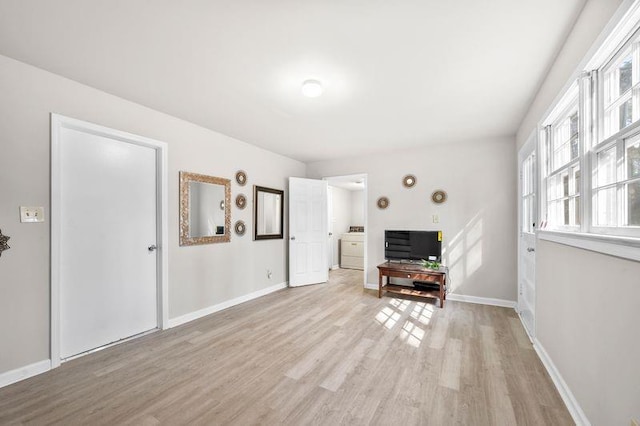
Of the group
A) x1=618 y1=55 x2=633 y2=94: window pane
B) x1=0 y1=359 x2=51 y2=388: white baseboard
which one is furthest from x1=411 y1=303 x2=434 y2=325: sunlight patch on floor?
x1=0 y1=359 x2=51 y2=388: white baseboard

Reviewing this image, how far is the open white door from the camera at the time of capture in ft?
16.2

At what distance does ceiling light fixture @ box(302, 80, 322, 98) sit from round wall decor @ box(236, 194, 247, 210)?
6.86ft

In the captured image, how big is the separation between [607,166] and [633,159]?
0.89ft

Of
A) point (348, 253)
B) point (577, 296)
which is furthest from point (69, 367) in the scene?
point (348, 253)

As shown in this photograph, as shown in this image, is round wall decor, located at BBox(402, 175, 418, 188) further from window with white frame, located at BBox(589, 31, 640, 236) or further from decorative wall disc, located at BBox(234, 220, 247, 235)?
window with white frame, located at BBox(589, 31, 640, 236)

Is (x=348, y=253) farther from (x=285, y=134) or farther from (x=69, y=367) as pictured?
(x=69, y=367)

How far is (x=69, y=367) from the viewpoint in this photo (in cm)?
225

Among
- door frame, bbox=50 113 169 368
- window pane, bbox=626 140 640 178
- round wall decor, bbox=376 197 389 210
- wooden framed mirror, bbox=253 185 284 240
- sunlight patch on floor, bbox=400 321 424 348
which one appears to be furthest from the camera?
round wall decor, bbox=376 197 389 210

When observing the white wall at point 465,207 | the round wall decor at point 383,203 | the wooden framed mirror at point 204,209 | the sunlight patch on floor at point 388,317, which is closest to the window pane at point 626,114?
the sunlight patch on floor at point 388,317

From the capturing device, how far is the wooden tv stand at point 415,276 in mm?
3807

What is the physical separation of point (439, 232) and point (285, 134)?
271 centimetres

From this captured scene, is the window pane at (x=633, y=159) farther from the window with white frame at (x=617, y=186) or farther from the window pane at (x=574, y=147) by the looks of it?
the window pane at (x=574, y=147)

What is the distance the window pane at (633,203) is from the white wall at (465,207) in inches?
111

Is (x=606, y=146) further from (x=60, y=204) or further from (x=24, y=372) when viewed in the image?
Answer: (x=24, y=372)
